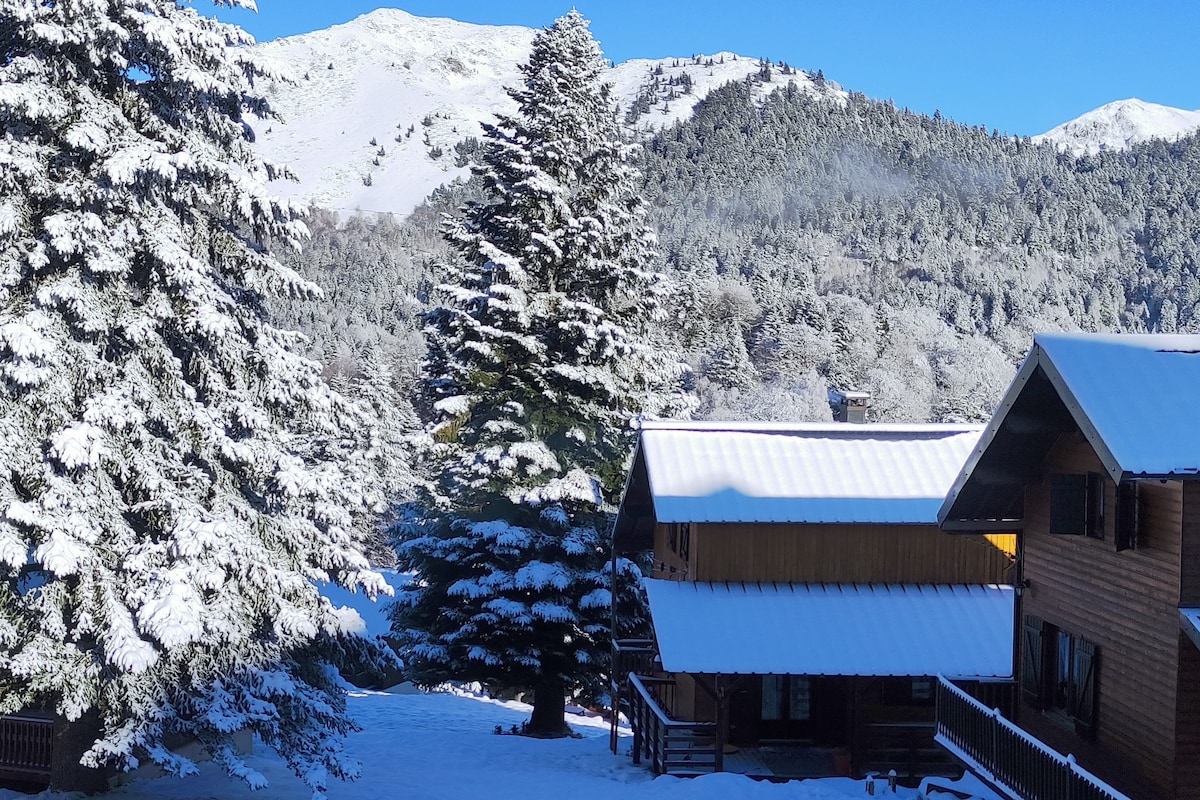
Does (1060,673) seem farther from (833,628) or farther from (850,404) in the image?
(850,404)

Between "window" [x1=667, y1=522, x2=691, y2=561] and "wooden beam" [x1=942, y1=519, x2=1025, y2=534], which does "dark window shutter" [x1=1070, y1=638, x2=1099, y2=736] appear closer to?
"wooden beam" [x1=942, y1=519, x2=1025, y2=534]

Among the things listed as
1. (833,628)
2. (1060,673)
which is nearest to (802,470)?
(833,628)

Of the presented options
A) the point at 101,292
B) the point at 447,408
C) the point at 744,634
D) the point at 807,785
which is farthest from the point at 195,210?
the point at 807,785

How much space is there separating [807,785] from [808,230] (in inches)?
7123

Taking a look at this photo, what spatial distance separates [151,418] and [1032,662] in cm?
1312

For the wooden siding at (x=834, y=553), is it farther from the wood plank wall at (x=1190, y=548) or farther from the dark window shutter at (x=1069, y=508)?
the wood plank wall at (x=1190, y=548)

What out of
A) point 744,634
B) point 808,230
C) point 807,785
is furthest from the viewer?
point 808,230

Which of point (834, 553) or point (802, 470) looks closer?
point (834, 553)

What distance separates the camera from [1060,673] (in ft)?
51.0

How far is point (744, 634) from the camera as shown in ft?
64.2

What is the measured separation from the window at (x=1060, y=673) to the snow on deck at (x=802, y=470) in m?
5.09

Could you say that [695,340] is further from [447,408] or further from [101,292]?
[101,292]

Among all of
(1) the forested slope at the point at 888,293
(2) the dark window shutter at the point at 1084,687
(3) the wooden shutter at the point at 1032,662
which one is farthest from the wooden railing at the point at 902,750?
(1) the forested slope at the point at 888,293

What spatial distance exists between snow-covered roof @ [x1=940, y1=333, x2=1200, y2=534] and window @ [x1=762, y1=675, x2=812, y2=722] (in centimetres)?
629
